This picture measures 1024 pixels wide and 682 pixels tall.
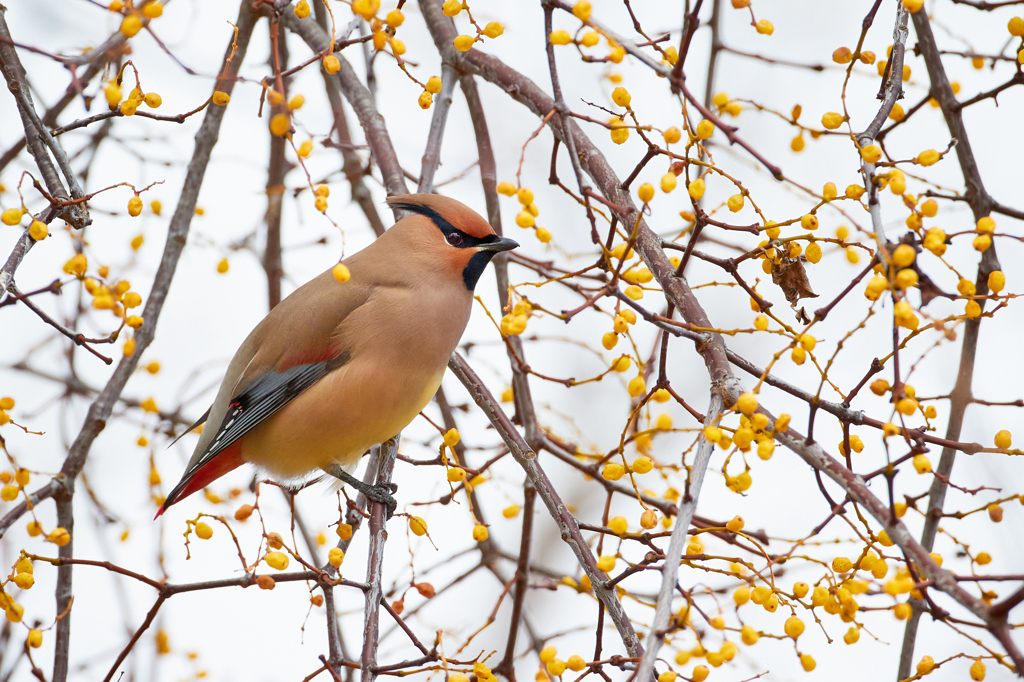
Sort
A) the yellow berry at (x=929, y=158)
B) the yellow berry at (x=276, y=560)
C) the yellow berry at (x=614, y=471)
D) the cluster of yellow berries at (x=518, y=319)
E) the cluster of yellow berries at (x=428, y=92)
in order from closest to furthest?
the cluster of yellow berries at (x=518, y=319)
the yellow berry at (x=929, y=158)
the yellow berry at (x=614, y=471)
the yellow berry at (x=276, y=560)
the cluster of yellow berries at (x=428, y=92)

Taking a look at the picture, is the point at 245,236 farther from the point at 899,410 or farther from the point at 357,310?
the point at 899,410

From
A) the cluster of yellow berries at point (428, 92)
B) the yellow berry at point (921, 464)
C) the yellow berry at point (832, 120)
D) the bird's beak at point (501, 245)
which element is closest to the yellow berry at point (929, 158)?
the yellow berry at point (832, 120)

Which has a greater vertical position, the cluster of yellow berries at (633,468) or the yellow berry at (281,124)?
the yellow berry at (281,124)

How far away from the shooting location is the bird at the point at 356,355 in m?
3.15

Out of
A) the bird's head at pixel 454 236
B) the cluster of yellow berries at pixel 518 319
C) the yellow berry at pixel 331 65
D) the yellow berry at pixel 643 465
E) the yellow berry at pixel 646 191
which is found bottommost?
the yellow berry at pixel 643 465

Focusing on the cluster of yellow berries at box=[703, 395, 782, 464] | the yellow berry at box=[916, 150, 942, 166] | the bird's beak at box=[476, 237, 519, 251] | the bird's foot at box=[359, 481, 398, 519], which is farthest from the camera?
the bird's beak at box=[476, 237, 519, 251]

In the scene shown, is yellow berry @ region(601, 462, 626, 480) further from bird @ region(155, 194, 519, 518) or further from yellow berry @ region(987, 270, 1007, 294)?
bird @ region(155, 194, 519, 518)

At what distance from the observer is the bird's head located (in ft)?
11.0

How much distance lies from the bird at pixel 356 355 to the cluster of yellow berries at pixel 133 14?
126 centimetres

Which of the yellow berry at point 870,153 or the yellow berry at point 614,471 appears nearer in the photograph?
the yellow berry at point 870,153

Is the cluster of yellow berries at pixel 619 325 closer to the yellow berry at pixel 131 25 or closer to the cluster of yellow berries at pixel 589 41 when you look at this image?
the cluster of yellow berries at pixel 589 41

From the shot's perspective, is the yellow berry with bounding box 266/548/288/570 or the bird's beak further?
the bird's beak

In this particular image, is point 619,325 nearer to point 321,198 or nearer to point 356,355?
point 321,198

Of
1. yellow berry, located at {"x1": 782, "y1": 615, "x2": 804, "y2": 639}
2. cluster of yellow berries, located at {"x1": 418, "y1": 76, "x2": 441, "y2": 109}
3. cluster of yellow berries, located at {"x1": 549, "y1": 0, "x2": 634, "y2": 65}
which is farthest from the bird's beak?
yellow berry, located at {"x1": 782, "y1": 615, "x2": 804, "y2": 639}
